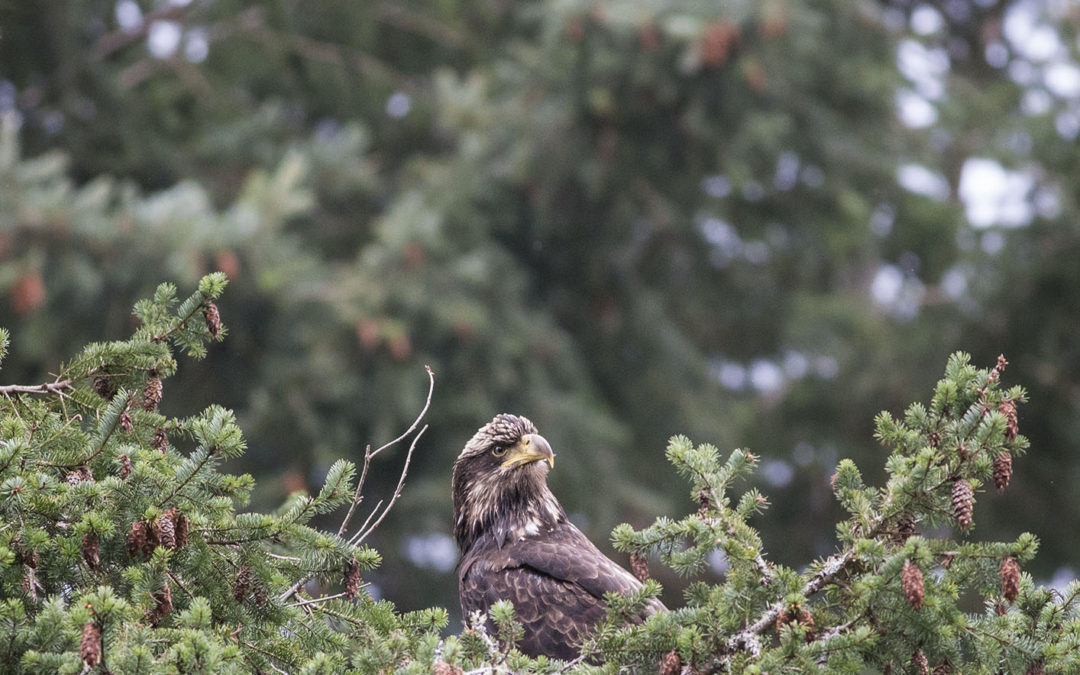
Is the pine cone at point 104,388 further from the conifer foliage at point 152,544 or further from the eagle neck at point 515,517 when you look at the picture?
the eagle neck at point 515,517

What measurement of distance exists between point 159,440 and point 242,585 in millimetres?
483

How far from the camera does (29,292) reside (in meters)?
10.5

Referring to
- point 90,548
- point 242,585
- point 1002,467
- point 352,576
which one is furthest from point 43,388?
point 1002,467

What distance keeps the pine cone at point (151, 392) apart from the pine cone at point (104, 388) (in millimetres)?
136

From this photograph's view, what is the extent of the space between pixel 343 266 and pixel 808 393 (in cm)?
634

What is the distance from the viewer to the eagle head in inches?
226

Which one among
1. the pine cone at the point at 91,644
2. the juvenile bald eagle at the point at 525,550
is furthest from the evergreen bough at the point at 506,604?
the juvenile bald eagle at the point at 525,550

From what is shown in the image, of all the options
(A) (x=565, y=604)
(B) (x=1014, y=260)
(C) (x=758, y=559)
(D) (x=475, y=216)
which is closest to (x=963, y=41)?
(B) (x=1014, y=260)

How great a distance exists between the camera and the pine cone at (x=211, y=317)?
3.55 meters

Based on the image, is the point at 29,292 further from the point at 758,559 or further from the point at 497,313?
the point at 758,559

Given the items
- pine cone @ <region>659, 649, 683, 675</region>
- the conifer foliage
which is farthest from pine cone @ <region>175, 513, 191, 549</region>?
pine cone @ <region>659, 649, 683, 675</region>

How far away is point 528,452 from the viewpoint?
5.68 meters

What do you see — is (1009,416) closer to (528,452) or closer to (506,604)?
(506,604)

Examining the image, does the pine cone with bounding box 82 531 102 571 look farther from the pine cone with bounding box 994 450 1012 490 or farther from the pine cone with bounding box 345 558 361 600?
the pine cone with bounding box 994 450 1012 490
